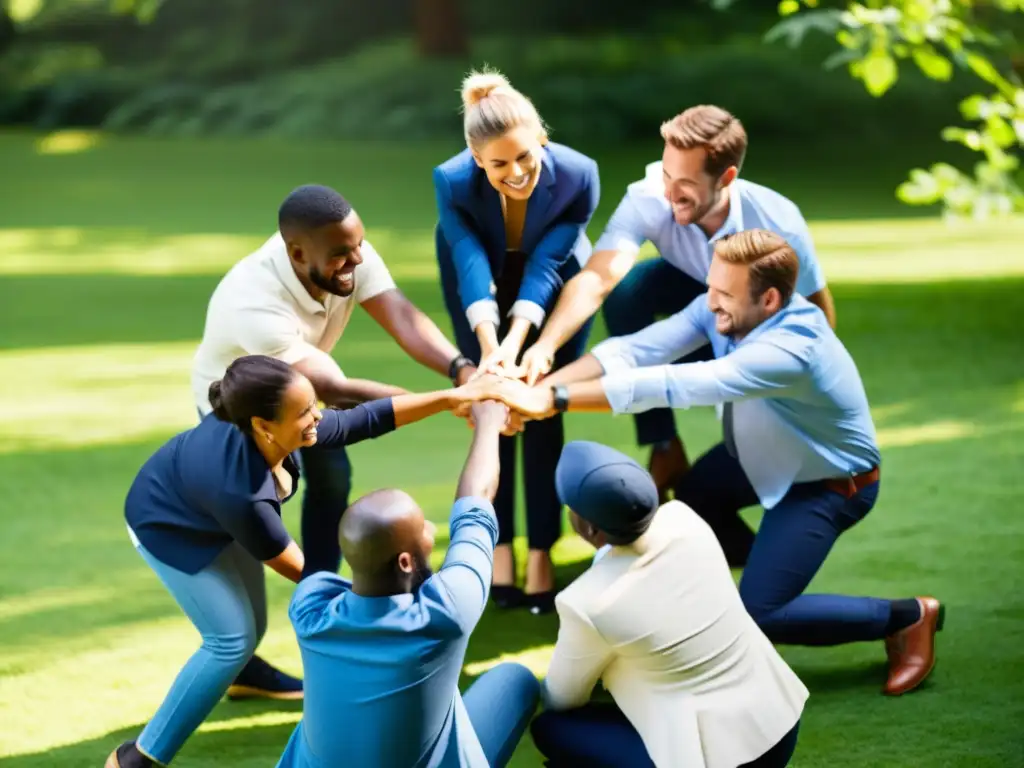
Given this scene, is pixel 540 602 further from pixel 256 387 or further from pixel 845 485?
pixel 256 387

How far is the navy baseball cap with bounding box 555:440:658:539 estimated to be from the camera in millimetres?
2896

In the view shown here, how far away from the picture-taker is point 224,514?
327 centimetres

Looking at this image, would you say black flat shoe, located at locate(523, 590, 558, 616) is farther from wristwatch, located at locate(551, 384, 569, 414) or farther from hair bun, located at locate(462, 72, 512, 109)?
hair bun, located at locate(462, 72, 512, 109)

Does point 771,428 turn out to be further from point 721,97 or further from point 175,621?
point 721,97

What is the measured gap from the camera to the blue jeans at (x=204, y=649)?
11.2 ft

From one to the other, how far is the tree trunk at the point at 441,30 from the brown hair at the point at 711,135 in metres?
16.5

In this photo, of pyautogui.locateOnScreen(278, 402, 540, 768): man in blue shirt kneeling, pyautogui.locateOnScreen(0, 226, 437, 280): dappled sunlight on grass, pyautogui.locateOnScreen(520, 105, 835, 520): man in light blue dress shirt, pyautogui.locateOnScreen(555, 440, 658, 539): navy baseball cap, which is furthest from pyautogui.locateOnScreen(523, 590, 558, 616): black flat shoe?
pyautogui.locateOnScreen(0, 226, 437, 280): dappled sunlight on grass

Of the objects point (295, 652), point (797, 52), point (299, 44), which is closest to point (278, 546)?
point (295, 652)

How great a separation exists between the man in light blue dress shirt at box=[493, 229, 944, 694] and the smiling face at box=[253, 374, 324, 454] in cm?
85

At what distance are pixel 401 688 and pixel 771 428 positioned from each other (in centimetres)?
164

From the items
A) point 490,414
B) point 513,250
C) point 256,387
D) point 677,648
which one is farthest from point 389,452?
point 677,648

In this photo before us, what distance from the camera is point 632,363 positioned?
423 centimetres

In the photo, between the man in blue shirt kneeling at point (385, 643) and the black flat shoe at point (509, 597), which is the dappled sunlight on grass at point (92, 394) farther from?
the man in blue shirt kneeling at point (385, 643)

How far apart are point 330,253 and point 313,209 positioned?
130mm
